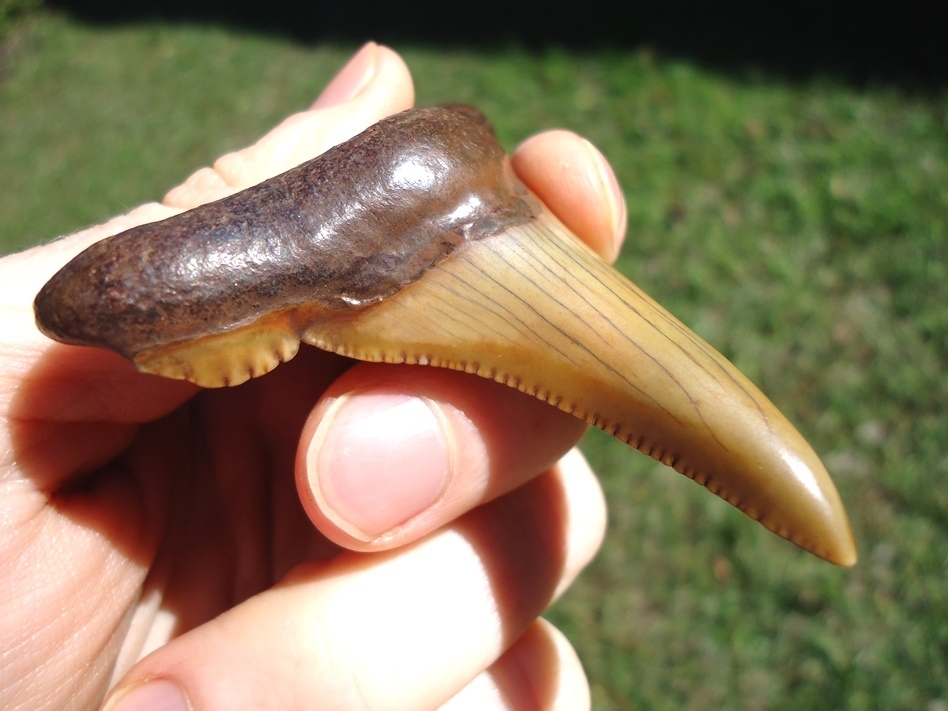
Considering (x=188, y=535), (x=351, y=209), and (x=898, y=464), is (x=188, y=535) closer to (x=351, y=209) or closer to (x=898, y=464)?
(x=351, y=209)

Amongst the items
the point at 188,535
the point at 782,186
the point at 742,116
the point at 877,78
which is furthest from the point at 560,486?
the point at 877,78

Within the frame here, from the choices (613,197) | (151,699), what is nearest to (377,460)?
(151,699)

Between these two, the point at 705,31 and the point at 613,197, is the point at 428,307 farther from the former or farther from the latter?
the point at 705,31

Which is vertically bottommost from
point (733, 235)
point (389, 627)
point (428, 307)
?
point (733, 235)

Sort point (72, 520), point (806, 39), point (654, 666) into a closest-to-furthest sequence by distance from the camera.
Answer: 1. point (72, 520)
2. point (654, 666)
3. point (806, 39)

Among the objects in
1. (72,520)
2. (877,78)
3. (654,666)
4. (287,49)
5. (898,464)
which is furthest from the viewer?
(287,49)
